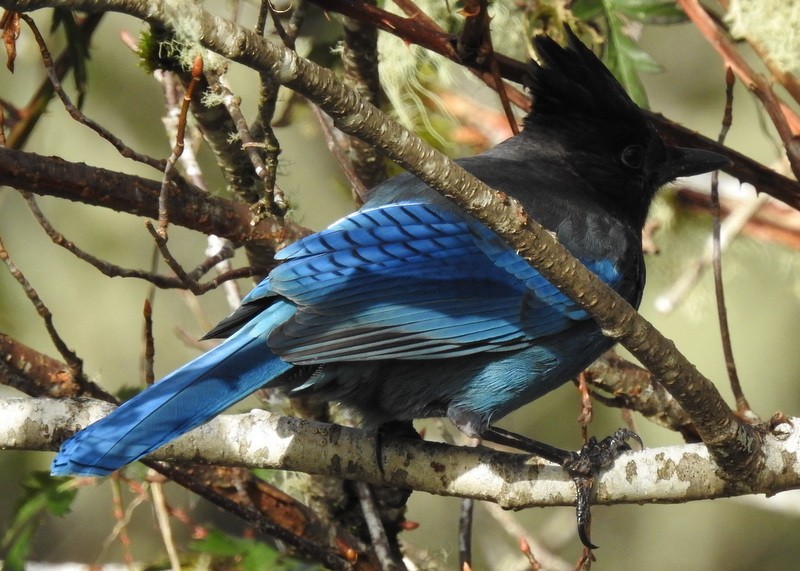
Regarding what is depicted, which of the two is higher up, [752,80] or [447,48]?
[447,48]

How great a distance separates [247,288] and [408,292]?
2.49m

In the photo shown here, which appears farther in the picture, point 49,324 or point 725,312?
point 725,312

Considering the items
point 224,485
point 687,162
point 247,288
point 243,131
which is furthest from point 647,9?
point 247,288

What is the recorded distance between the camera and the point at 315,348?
2.88 m

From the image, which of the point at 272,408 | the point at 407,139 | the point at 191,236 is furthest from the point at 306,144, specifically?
the point at 407,139

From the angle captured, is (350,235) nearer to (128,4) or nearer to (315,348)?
(315,348)

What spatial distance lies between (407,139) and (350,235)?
1172mm

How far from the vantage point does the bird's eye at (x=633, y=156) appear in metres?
3.77

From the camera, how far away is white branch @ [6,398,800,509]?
2.68 meters

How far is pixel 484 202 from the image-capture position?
6.93 ft

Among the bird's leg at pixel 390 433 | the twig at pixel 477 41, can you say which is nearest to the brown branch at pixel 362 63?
the twig at pixel 477 41

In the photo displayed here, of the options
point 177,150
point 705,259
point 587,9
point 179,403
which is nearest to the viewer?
point 179,403

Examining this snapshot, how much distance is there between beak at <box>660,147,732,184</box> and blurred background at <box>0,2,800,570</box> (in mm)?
1365

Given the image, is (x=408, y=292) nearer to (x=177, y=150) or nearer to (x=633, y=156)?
(x=177, y=150)
